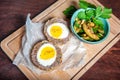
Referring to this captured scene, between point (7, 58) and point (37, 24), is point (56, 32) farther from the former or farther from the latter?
point (7, 58)

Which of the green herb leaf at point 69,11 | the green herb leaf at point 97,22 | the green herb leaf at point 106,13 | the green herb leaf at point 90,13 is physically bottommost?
the green herb leaf at point 97,22

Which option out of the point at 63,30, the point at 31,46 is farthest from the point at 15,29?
the point at 63,30

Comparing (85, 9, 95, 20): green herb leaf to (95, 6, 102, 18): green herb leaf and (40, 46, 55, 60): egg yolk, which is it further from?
(40, 46, 55, 60): egg yolk

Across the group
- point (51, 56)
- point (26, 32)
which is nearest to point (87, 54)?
point (51, 56)

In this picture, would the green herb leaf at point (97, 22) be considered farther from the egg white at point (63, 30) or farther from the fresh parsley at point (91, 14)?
the egg white at point (63, 30)

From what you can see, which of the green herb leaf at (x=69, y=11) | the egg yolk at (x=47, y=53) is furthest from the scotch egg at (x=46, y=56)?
the green herb leaf at (x=69, y=11)

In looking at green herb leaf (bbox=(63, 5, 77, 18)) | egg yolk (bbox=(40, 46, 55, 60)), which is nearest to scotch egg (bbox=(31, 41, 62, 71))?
egg yolk (bbox=(40, 46, 55, 60))

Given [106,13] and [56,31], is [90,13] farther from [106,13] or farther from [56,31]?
[56,31]
